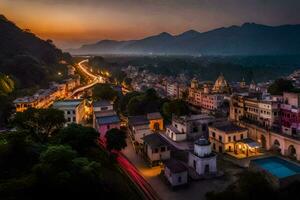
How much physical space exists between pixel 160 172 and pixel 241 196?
11.6 m

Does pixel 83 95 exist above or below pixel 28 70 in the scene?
below

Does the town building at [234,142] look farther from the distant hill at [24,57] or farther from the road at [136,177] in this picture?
the distant hill at [24,57]

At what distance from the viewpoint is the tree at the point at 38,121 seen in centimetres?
3066

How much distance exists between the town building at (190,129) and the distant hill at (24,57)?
41.4 metres

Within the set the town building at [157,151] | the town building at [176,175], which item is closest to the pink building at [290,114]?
the town building at [157,151]

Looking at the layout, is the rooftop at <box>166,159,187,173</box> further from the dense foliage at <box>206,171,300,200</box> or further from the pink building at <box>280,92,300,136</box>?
the pink building at <box>280,92,300,136</box>

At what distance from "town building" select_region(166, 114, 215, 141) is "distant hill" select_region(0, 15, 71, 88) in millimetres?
41394

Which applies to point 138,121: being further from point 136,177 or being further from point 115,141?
point 136,177

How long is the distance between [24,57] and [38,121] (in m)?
49.3

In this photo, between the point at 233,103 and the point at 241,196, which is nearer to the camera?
the point at 241,196

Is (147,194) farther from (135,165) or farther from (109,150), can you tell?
(109,150)

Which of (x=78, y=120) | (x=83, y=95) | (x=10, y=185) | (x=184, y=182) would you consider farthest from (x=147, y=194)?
(x=83, y=95)

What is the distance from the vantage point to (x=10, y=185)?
16328 mm

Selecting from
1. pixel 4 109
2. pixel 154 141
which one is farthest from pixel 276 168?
pixel 4 109
